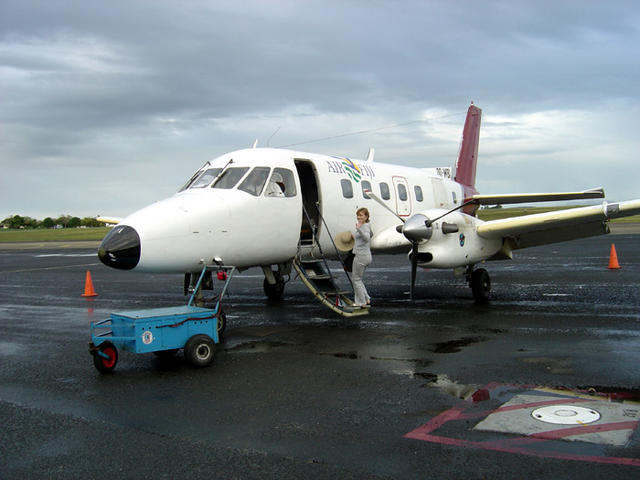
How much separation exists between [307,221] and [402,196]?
3144 millimetres

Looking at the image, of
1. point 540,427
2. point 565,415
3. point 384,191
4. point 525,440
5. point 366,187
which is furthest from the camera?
point 384,191

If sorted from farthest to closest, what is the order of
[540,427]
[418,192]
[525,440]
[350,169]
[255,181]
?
[418,192], [350,169], [255,181], [540,427], [525,440]

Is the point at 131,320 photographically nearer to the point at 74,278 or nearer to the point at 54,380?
the point at 54,380

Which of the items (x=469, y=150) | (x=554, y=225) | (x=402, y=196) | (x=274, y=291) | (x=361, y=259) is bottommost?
(x=274, y=291)

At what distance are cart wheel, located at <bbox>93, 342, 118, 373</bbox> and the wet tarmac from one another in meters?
0.16

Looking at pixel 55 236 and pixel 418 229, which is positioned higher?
pixel 55 236

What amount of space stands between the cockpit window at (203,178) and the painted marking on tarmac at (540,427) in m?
6.81

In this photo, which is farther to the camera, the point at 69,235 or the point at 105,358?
the point at 69,235

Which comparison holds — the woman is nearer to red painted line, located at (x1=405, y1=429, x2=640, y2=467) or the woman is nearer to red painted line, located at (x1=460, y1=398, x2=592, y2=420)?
red painted line, located at (x1=460, y1=398, x2=592, y2=420)

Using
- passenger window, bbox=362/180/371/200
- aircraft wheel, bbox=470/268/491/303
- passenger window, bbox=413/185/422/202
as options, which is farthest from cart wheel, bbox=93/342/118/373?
passenger window, bbox=413/185/422/202

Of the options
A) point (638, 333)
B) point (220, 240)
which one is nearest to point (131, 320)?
point (220, 240)

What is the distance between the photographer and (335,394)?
6.50 meters

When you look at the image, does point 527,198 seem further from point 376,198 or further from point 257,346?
point 257,346

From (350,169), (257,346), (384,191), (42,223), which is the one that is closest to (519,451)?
(257,346)
